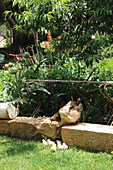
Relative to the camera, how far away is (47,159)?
3.20 m

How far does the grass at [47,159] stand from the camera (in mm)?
2979

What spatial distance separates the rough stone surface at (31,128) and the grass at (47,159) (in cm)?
28

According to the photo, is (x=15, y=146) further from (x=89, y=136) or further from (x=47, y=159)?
(x=89, y=136)

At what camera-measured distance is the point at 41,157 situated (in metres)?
3.28

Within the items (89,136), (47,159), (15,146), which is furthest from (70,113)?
(15,146)

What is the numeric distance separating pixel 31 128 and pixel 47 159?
0.93 meters

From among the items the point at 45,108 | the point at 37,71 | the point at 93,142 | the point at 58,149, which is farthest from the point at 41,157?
the point at 37,71

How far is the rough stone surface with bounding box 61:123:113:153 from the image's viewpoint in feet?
11.1

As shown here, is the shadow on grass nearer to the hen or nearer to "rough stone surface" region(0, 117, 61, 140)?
"rough stone surface" region(0, 117, 61, 140)

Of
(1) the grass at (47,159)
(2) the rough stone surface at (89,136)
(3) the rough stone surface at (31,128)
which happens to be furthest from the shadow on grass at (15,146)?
(2) the rough stone surface at (89,136)

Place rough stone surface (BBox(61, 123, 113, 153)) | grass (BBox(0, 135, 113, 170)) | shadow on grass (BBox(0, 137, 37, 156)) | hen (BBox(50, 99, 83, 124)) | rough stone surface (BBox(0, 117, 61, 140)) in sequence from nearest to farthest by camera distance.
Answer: grass (BBox(0, 135, 113, 170)), rough stone surface (BBox(61, 123, 113, 153)), shadow on grass (BBox(0, 137, 37, 156)), hen (BBox(50, 99, 83, 124)), rough stone surface (BBox(0, 117, 61, 140))

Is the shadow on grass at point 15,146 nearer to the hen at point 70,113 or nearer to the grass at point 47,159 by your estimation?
the grass at point 47,159

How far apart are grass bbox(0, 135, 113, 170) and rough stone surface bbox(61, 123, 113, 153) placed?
4.4 inches

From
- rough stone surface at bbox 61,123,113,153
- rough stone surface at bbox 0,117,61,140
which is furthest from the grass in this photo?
rough stone surface at bbox 0,117,61,140
